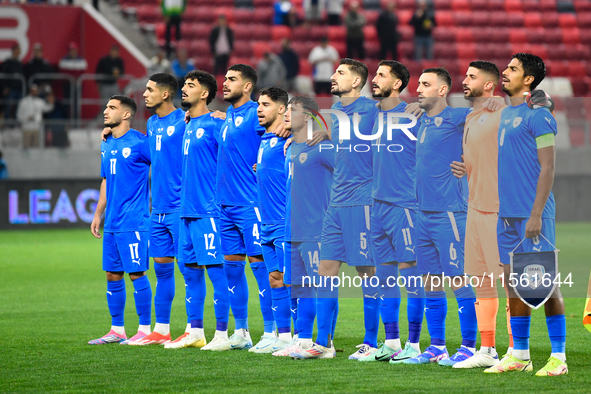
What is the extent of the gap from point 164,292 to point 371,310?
1.87m

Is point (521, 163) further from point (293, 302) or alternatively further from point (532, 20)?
point (532, 20)

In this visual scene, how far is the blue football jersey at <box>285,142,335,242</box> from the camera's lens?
21.1ft

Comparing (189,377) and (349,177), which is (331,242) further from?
(189,377)

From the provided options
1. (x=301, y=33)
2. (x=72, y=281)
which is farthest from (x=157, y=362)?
(x=301, y=33)

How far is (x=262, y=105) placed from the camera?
687 cm

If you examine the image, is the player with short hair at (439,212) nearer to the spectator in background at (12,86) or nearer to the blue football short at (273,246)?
the blue football short at (273,246)

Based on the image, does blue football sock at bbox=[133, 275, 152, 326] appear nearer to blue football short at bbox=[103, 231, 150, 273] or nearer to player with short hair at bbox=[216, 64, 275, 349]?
blue football short at bbox=[103, 231, 150, 273]

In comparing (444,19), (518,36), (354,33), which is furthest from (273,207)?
(518,36)

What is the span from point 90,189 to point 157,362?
11.1 metres

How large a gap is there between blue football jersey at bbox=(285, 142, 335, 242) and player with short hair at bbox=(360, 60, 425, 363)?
0.41m

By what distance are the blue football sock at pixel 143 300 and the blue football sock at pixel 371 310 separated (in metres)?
1.97

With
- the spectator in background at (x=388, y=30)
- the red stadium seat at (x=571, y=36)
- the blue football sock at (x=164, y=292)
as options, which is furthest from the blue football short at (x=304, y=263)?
the red stadium seat at (x=571, y=36)

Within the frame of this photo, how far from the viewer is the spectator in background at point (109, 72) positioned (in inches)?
691

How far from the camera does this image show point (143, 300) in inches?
290
